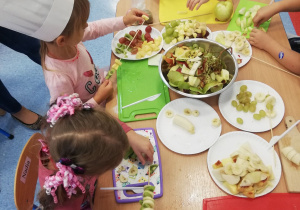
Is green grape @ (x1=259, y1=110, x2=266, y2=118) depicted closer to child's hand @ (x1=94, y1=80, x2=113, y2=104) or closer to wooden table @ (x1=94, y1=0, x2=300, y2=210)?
wooden table @ (x1=94, y1=0, x2=300, y2=210)

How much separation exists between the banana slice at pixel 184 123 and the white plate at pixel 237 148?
106mm

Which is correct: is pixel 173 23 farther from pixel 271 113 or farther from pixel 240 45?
pixel 271 113

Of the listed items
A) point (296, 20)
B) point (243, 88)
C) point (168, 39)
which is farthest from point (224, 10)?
point (296, 20)

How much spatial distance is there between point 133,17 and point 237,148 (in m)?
0.83

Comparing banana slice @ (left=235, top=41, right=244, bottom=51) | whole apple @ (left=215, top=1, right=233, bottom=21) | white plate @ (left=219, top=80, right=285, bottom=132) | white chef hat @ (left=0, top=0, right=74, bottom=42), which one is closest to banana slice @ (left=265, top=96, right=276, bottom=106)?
white plate @ (left=219, top=80, right=285, bottom=132)

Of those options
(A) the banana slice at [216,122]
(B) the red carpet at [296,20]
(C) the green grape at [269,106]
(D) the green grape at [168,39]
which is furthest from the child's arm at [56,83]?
(B) the red carpet at [296,20]

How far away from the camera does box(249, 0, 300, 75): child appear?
3.57 feet

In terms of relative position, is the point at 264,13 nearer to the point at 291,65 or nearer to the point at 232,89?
the point at 291,65

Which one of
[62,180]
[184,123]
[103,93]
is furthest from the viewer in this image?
[103,93]

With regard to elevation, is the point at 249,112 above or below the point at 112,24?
below

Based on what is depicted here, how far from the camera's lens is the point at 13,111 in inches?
Answer: 70.5

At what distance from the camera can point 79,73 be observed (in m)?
1.17

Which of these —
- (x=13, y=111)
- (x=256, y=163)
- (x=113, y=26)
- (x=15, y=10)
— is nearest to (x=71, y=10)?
(x=15, y=10)

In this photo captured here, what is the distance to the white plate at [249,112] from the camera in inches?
37.9
